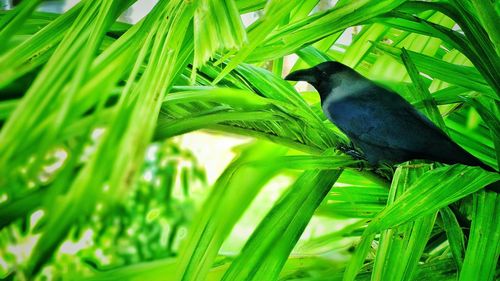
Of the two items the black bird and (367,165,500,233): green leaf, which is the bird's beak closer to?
the black bird

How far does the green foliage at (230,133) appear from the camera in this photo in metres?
0.41

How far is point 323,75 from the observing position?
0.65 meters

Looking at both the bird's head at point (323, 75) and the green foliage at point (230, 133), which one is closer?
the green foliage at point (230, 133)

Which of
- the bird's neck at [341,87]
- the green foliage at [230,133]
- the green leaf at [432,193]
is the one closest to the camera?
the green foliage at [230,133]

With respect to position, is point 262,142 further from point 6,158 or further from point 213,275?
point 6,158

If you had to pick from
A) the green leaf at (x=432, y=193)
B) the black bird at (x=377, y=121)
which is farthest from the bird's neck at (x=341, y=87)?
the green leaf at (x=432, y=193)

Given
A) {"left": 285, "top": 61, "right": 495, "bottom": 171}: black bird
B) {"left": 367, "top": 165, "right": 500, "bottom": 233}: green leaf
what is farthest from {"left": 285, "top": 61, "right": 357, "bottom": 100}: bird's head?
{"left": 367, "top": 165, "right": 500, "bottom": 233}: green leaf

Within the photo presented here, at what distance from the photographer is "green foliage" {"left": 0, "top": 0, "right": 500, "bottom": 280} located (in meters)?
0.41

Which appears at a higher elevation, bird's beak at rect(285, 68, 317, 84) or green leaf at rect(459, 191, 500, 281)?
bird's beak at rect(285, 68, 317, 84)

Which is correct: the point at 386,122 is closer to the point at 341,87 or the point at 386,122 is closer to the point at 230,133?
the point at 341,87

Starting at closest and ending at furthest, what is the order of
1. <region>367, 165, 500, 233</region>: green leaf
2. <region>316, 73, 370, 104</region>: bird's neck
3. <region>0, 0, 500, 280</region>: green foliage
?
1. <region>0, 0, 500, 280</region>: green foliage
2. <region>367, 165, 500, 233</region>: green leaf
3. <region>316, 73, 370, 104</region>: bird's neck

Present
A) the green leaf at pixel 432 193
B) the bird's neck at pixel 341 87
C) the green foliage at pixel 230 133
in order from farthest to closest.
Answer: the bird's neck at pixel 341 87, the green leaf at pixel 432 193, the green foliage at pixel 230 133

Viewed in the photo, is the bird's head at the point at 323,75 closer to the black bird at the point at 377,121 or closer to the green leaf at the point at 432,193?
the black bird at the point at 377,121

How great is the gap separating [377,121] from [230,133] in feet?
0.58
